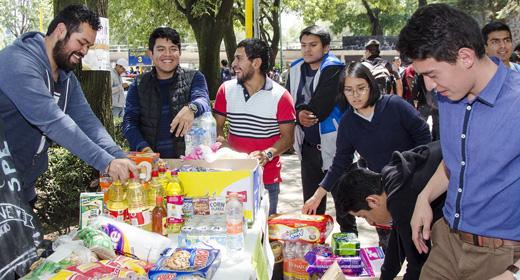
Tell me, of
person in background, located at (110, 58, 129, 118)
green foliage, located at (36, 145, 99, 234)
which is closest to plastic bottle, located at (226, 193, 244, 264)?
green foliage, located at (36, 145, 99, 234)

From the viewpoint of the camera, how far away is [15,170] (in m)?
2.09

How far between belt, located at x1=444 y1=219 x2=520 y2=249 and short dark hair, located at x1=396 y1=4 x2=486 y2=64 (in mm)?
780

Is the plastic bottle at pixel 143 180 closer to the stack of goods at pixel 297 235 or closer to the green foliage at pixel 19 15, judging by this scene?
the stack of goods at pixel 297 235

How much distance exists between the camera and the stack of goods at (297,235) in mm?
3213

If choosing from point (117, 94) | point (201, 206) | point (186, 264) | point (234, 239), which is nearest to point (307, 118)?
point (201, 206)

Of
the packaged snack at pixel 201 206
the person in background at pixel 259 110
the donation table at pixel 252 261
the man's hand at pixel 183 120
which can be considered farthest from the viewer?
the person in background at pixel 259 110

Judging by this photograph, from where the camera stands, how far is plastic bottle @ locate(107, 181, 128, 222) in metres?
2.44

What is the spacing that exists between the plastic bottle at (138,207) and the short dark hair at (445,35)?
64.6 inches

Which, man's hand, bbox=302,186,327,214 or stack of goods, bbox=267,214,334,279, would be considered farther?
man's hand, bbox=302,186,327,214

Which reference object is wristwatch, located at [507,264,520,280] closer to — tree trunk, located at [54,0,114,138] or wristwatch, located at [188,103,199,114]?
wristwatch, located at [188,103,199,114]

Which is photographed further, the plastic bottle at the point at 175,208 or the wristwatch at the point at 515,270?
the plastic bottle at the point at 175,208

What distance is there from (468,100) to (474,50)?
0.23 m

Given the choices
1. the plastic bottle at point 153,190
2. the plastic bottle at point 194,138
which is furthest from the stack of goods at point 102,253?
the plastic bottle at point 194,138

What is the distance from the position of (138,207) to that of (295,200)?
4.34 metres
